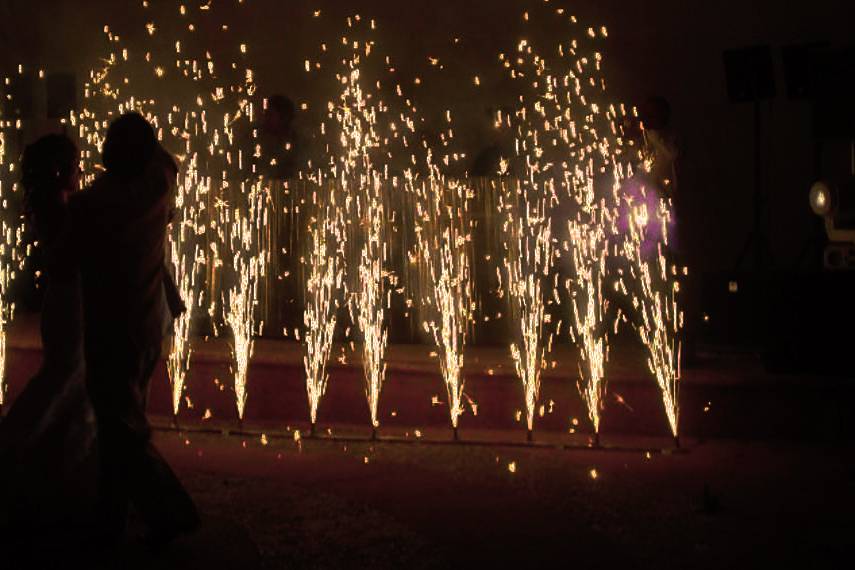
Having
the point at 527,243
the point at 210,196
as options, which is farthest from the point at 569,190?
the point at 210,196

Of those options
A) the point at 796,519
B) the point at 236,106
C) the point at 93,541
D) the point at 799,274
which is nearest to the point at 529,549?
the point at 796,519

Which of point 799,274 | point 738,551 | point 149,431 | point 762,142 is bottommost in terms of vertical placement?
point 738,551

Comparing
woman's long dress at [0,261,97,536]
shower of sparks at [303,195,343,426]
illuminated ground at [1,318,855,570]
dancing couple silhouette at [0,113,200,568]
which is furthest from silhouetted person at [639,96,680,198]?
woman's long dress at [0,261,97,536]

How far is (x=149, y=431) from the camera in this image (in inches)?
189

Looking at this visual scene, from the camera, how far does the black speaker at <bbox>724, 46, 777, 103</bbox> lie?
976 centimetres

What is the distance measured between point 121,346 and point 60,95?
23.7ft

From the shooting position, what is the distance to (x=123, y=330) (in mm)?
4750

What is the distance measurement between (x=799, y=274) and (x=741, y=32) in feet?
13.2

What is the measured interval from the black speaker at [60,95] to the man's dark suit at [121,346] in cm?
685

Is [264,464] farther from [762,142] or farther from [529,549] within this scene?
[762,142]

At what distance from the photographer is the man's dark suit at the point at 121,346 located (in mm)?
4707

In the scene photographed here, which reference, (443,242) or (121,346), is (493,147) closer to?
(443,242)

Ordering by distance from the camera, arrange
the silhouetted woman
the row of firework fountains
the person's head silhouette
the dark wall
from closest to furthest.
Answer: the person's head silhouette → the silhouetted woman → the row of firework fountains → the dark wall

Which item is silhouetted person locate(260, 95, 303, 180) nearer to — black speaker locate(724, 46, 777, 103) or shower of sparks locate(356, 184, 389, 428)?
shower of sparks locate(356, 184, 389, 428)
